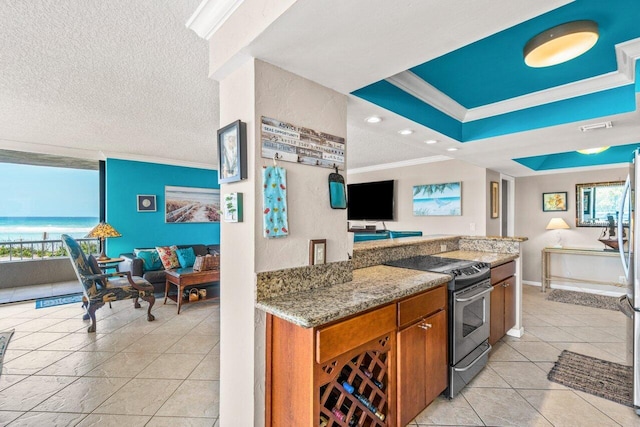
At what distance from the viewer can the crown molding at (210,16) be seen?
55.4 inches

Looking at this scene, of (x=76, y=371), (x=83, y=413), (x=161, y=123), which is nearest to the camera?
(x=83, y=413)

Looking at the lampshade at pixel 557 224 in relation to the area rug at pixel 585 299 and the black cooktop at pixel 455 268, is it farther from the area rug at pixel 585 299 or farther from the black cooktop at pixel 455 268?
the black cooktop at pixel 455 268

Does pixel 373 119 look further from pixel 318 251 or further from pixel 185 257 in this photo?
pixel 185 257

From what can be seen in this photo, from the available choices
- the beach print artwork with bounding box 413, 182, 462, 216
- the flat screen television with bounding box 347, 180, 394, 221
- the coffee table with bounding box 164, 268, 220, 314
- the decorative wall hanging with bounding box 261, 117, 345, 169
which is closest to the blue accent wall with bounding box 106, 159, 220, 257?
the coffee table with bounding box 164, 268, 220, 314

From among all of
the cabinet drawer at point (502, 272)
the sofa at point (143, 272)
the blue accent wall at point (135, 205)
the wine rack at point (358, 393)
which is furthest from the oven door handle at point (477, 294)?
the blue accent wall at point (135, 205)

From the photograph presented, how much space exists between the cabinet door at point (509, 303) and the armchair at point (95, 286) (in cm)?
398

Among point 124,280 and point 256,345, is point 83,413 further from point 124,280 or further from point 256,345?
point 124,280

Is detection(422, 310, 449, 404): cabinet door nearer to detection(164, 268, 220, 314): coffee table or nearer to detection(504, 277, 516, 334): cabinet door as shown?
detection(504, 277, 516, 334): cabinet door

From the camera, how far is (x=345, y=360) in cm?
133

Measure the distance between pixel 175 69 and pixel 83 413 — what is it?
2450 millimetres

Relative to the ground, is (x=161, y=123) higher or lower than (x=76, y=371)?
higher

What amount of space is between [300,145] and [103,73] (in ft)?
6.03

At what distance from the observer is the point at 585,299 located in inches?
177

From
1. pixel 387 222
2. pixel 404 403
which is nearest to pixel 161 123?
pixel 404 403
